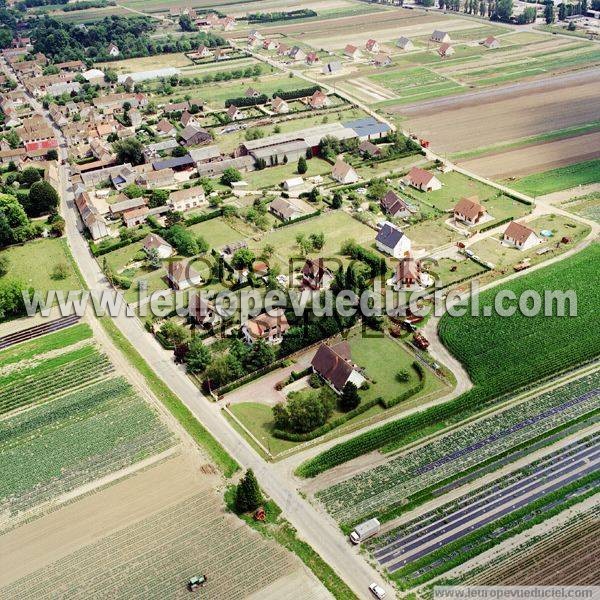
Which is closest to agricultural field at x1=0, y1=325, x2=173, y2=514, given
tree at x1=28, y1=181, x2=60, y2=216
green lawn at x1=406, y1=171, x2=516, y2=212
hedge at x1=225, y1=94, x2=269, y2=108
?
tree at x1=28, y1=181, x2=60, y2=216

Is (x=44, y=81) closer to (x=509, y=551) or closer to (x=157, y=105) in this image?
(x=157, y=105)

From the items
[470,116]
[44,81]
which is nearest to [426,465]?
[470,116]

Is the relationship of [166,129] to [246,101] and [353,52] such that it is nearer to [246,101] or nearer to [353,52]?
[246,101]

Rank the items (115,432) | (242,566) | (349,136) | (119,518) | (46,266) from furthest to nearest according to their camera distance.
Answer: (349,136), (46,266), (115,432), (119,518), (242,566)

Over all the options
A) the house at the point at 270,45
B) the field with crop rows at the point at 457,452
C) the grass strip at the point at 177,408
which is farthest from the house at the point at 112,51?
the field with crop rows at the point at 457,452

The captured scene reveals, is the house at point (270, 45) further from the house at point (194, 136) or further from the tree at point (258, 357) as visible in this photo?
the tree at point (258, 357)

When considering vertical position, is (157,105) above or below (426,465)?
above
